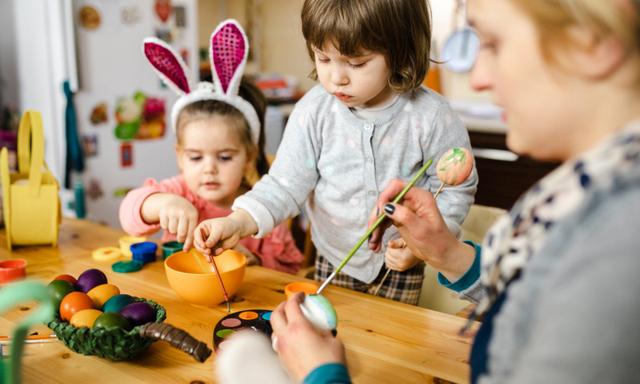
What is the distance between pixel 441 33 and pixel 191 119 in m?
2.41

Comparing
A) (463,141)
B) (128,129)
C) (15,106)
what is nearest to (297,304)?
(463,141)

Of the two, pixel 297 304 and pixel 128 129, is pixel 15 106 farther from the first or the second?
pixel 297 304

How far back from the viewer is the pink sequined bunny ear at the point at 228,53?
4.23 ft

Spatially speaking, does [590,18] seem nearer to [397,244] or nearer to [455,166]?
[455,166]

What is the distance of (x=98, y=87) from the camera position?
2.58m

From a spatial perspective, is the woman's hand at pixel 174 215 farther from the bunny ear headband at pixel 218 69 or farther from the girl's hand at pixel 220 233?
the bunny ear headband at pixel 218 69

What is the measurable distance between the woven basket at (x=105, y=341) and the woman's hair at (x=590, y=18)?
634 mm

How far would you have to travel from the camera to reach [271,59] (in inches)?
163

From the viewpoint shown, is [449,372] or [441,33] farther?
[441,33]

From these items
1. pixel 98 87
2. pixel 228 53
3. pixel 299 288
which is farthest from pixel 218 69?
pixel 98 87

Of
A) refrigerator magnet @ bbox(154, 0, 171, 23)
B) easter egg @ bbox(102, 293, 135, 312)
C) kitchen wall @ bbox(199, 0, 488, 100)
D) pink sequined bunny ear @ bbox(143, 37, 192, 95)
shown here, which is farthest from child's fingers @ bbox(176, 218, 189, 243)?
kitchen wall @ bbox(199, 0, 488, 100)

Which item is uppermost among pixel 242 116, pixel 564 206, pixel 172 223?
pixel 564 206

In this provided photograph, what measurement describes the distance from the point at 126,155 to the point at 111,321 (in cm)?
201

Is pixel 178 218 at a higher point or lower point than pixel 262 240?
higher
